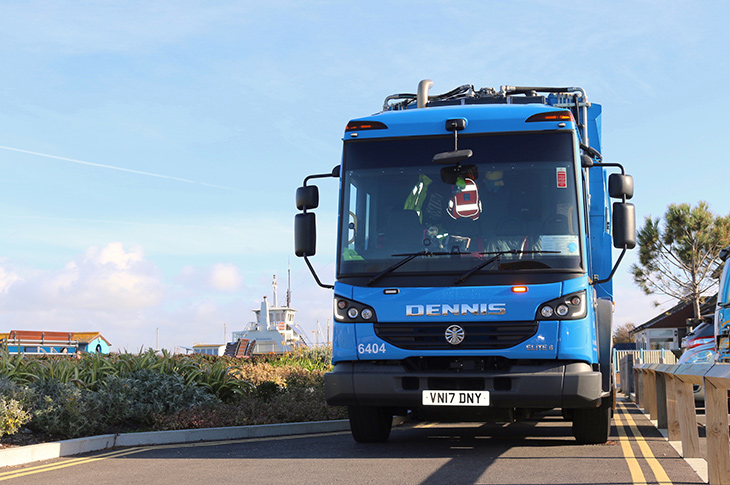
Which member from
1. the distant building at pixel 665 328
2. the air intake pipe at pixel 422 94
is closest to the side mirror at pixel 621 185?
the air intake pipe at pixel 422 94

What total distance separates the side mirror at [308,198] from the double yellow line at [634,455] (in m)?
4.06

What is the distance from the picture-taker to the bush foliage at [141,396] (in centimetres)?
995

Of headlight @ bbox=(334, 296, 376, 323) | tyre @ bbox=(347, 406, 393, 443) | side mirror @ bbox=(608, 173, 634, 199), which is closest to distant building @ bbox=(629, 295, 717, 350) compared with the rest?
tyre @ bbox=(347, 406, 393, 443)

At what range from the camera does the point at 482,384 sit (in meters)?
8.07

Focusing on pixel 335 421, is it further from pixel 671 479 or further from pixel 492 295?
pixel 671 479

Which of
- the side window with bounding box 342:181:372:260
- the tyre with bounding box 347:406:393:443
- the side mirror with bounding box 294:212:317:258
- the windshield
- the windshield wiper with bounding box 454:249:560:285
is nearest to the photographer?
the windshield wiper with bounding box 454:249:560:285

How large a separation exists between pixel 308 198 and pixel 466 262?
1.85 meters

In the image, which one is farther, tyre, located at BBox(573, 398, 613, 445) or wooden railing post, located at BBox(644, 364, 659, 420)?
wooden railing post, located at BBox(644, 364, 659, 420)

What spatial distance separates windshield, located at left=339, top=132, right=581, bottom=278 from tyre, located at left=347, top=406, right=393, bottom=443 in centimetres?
183

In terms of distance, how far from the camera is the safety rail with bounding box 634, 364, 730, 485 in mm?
6273

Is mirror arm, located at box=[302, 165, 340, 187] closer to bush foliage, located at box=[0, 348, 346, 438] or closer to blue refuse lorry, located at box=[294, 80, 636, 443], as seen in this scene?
blue refuse lorry, located at box=[294, 80, 636, 443]

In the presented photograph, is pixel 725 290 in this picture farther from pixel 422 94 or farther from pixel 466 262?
pixel 466 262

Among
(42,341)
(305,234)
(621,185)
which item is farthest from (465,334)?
(42,341)

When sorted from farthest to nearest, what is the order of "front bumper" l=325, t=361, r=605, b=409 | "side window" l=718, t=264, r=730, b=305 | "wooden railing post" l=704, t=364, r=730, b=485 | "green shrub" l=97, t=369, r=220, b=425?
"side window" l=718, t=264, r=730, b=305 → "green shrub" l=97, t=369, r=220, b=425 → "front bumper" l=325, t=361, r=605, b=409 → "wooden railing post" l=704, t=364, r=730, b=485
